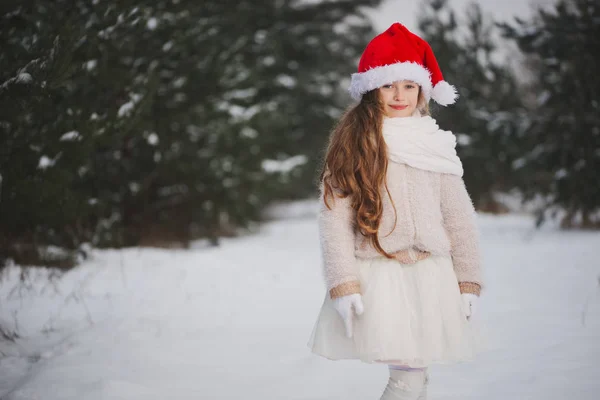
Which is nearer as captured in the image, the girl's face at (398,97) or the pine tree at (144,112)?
the girl's face at (398,97)

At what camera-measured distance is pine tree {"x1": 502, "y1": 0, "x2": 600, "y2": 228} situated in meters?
9.05

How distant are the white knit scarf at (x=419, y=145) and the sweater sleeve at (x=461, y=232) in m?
0.08

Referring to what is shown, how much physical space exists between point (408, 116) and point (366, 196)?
1.57 feet

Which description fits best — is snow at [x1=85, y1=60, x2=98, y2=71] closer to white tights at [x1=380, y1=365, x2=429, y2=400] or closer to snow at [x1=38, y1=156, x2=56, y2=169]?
snow at [x1=38, y1=156, x2=56, y2=169]

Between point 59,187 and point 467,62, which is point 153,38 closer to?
point 59,187

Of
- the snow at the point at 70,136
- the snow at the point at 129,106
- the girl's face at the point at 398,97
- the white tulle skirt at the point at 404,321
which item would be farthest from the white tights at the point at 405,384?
the snow at the point at 129,106

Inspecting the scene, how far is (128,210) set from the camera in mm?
9250

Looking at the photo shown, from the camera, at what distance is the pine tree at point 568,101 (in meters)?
9.05

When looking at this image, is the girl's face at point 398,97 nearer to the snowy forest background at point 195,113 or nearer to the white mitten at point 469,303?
the snowy forest background at point 195,113

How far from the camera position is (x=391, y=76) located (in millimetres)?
2498

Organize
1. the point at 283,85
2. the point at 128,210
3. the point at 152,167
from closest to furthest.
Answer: the point at 152,167, the point at 128,210, the point at 283,85

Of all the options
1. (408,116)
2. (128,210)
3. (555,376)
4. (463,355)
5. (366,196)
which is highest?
(408,116)

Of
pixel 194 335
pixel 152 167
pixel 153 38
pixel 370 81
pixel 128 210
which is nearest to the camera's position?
pixel 370 81

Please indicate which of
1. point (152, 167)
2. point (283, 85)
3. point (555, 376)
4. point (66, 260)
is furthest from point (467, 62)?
point (555, 376)
